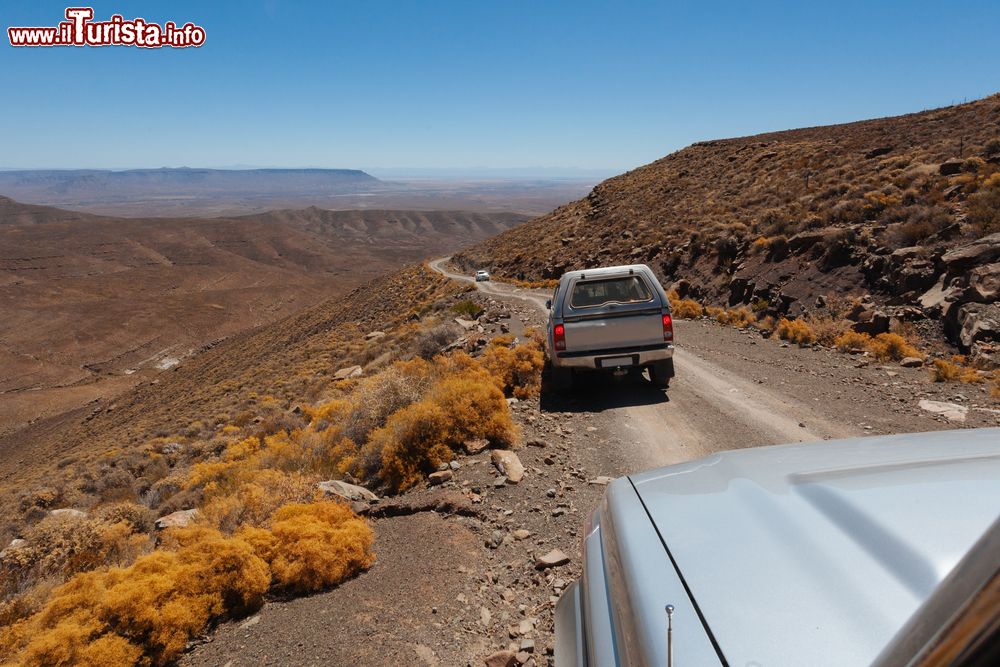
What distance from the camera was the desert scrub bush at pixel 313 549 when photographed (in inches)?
162

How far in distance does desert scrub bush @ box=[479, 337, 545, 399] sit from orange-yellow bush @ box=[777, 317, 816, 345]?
18.6 feet

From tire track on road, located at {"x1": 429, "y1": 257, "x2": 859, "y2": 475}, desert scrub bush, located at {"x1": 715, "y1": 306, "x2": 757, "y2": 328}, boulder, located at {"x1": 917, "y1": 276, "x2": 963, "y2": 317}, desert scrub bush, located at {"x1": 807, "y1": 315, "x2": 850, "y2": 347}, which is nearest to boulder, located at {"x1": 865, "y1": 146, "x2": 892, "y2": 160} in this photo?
desert scrub bush, located at {"x1": 715, "y1": 306, "x2": 757, "y2": 328}

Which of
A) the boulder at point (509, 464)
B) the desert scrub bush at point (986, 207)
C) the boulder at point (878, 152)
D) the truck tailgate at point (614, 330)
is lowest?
the boulder at point (509, 464)

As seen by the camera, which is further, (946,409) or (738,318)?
(738,318)

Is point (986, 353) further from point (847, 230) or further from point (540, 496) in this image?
point (540, 496)

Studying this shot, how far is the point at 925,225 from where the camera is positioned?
41.5 ft

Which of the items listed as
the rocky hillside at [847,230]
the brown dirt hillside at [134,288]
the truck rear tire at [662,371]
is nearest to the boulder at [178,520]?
the truck rear tire at [662,371]

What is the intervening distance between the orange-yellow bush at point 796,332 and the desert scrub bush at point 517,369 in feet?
18.6

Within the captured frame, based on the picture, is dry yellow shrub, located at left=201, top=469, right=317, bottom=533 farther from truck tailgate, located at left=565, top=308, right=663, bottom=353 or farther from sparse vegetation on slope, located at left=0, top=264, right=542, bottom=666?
truck tailgate, located at left=565, top=308, right=663, bottom=353

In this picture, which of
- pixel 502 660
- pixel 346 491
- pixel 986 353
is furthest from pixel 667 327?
pixel 502 660

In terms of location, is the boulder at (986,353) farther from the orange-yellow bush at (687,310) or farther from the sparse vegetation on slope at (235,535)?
the orange-yellow bush at (687,310)

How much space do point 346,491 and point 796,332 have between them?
33.0 feet

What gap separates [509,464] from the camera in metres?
5.87

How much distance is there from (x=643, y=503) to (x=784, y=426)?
17.9 feet
